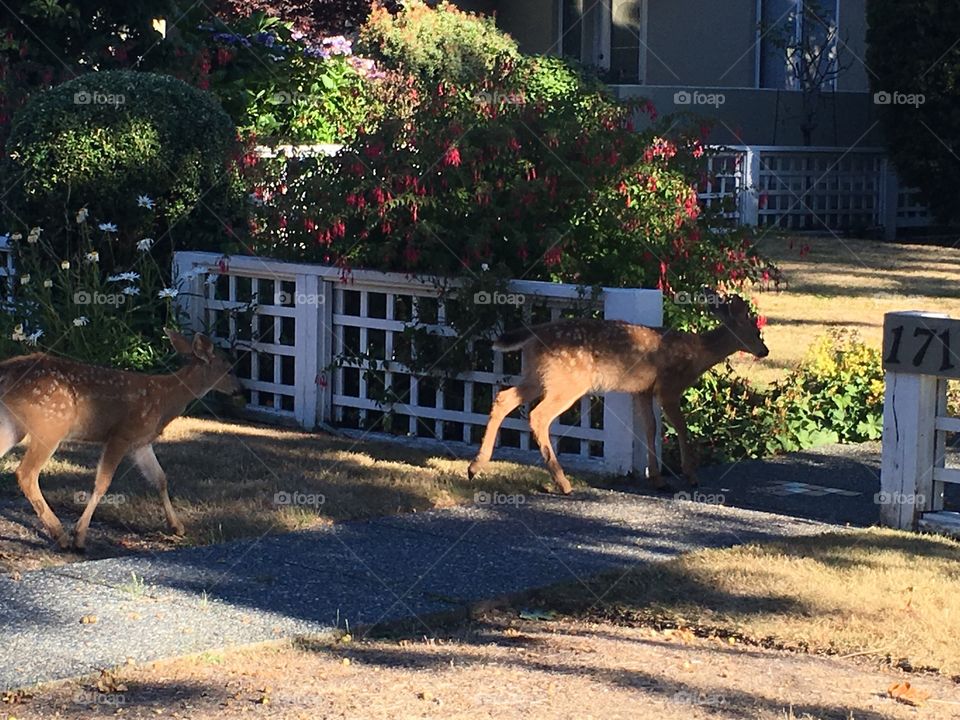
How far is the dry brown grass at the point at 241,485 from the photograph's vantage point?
8188mm

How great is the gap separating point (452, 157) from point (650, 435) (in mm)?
2200

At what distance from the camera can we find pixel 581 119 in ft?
35.8

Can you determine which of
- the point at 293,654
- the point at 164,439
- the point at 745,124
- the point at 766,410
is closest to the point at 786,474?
the point at 766,410

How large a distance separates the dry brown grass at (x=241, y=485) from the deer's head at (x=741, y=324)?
57.0 inches

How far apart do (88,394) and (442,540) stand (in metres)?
1.85

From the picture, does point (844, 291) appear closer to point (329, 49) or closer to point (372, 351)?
point (329, 49)

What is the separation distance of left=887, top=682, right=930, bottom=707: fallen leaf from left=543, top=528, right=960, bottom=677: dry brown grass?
1.09ft

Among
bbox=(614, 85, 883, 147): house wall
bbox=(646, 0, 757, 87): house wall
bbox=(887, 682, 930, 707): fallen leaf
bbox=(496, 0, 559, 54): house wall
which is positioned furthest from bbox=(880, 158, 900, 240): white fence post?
bbox=(887, 682, 930, 707): fallen leaf

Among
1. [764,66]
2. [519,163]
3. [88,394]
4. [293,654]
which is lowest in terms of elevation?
[293,654]

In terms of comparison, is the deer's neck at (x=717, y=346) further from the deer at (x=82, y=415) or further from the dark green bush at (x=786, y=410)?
the deer at (x=82, y=415)

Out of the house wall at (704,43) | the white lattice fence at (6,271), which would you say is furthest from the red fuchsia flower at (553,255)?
the house wall at (704,43)

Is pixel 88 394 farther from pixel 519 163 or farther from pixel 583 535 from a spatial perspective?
pixel 519 163

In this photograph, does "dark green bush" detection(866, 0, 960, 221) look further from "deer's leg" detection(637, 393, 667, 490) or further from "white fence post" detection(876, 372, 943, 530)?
"white fence post" detection(876, 372, 943, 530)

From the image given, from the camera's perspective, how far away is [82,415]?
7980 mm
